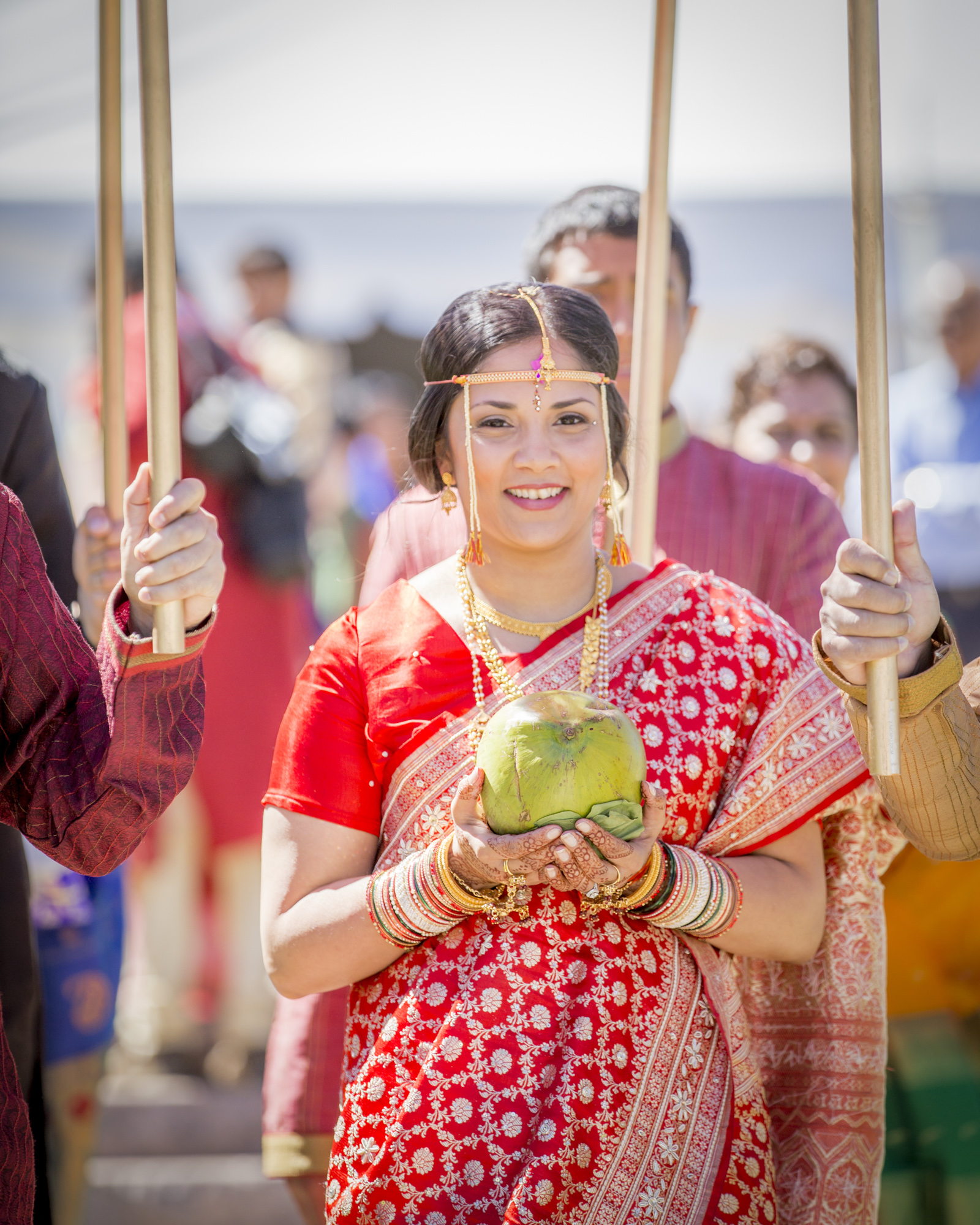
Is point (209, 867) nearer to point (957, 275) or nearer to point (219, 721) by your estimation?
point (219, 721)

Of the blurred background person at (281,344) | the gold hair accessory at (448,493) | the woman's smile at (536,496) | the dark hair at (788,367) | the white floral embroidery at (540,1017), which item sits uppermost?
→ the blurred background person at (281,344)

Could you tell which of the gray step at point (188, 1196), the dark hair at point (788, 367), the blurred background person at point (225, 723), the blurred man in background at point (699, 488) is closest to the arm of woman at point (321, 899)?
the blurred man in background at point (699, 488)

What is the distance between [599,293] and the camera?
3084 mm

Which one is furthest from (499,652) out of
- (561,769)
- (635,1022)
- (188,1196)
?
(188,1196)

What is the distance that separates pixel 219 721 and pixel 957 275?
12.0ft

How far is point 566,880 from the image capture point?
1.88 meters

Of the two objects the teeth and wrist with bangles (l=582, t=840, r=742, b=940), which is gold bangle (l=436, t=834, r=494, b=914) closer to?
wrist with bangles (l=582, t=840, r=742, b=940)

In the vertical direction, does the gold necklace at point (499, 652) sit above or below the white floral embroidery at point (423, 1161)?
above

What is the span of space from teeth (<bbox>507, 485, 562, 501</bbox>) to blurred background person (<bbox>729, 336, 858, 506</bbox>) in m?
2.21

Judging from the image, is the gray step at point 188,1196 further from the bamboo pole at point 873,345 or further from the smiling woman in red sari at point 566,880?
the bamboo pole at point 873,345

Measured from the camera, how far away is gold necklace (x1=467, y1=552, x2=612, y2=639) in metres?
2.26

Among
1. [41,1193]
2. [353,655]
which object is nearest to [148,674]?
[353,655]

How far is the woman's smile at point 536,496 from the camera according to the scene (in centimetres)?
222

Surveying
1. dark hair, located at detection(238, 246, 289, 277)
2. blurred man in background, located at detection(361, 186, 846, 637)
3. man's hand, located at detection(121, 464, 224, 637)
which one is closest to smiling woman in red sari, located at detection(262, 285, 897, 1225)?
man's hand, located at detection(121, 464, 224, 637)
